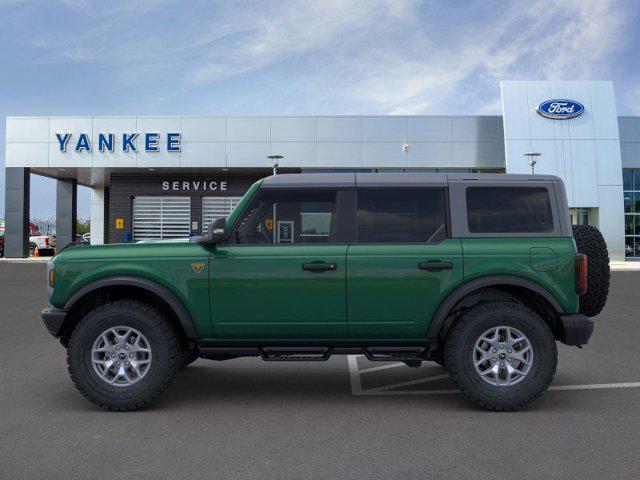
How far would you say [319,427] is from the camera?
4637 mm

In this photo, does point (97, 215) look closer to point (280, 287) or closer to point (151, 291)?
point (151, 291)

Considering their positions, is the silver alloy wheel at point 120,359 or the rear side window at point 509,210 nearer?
the silver alloy wheel at point 120,359

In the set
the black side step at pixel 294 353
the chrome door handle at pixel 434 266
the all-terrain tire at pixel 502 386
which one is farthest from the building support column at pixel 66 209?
the all-terrain tire at pixel 502 386

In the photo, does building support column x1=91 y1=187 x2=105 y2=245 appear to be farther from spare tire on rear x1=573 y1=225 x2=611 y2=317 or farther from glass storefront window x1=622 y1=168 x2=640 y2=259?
spare tire on rear x1=573 y1=225 x2=611 y2=317

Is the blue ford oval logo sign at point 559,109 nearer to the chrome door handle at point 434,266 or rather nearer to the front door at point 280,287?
the chrome door handle at point 434,266

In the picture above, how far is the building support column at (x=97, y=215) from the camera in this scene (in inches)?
1511

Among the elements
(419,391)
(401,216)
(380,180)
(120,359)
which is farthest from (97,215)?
(401,216)

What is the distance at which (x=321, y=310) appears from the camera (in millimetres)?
5156

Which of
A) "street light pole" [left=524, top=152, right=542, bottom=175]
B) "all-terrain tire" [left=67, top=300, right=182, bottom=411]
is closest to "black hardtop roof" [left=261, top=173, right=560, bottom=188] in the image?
"all-terrain tire" [left=67, top=300, right=182, bottom=411]

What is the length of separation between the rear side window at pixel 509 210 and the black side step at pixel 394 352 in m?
1.13

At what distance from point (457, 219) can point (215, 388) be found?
2807mm

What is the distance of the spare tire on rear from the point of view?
18.0ft

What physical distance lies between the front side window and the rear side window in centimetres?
124

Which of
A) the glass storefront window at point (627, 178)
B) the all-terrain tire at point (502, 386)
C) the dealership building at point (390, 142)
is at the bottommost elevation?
the all-terrain tire at point (502, 386)
